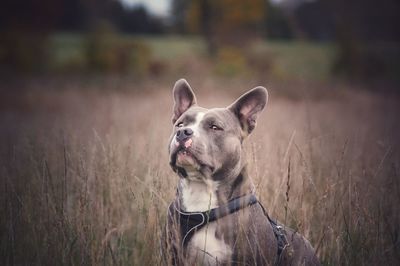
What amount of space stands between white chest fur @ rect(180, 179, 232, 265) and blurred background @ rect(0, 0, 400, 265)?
410 mm

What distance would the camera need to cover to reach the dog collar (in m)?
2.75

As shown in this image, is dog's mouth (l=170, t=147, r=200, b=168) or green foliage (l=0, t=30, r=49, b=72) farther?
green foliage (l=0, t=30, r=49, b=72)

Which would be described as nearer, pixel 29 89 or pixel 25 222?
pixel 25 222

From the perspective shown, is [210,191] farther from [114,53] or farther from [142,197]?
[114,53]

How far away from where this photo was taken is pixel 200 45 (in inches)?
1156

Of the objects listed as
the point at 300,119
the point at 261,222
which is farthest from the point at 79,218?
the point at 300,119

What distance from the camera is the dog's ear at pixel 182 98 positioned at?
3305 mm

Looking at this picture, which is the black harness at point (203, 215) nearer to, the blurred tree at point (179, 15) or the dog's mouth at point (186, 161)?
the dog's mouth at point (186, 161)

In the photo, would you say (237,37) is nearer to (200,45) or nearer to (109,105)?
(200,45)

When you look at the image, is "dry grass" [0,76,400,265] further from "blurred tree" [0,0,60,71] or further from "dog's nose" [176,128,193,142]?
"blurred tree" [0,0,60,71]

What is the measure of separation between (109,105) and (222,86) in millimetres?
5413

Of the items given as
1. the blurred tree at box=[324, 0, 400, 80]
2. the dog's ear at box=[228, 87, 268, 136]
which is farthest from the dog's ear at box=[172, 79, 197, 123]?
the blurred tree at box=[324, 0, 400, 80]

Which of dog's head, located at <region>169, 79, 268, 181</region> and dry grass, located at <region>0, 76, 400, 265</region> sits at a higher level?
dog's head, located at <region>169, 79, 268, 181</region>

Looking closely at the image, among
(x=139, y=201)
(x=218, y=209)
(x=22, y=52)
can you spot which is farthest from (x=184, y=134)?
(x=22, y=52)
